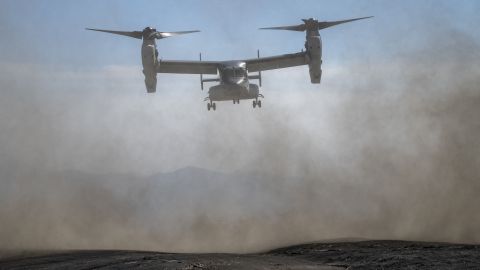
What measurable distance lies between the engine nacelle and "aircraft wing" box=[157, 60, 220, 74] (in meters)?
6.88

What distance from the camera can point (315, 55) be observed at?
29.8 m

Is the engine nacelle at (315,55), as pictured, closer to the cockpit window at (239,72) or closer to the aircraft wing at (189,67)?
the cockpit window at (239,72)

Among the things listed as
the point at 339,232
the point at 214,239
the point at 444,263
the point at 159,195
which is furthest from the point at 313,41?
the point at 159,195

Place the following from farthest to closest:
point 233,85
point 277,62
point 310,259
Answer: point 277,62, point 233,85, point 310,259

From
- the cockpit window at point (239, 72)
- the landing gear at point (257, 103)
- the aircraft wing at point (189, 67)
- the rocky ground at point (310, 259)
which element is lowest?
the rocky ground at point (310, 259)

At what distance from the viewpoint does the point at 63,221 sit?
30.4m

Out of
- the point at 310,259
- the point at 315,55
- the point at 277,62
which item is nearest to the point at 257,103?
the point at 277,62

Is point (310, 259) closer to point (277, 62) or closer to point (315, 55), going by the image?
point (315, 55)

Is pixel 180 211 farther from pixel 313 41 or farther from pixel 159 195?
pixel 313 41

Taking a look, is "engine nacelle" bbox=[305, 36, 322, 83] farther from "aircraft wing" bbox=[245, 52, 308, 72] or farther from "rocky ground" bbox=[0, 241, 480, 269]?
"rocky ground" bbox=[0, 241, 480, 269]

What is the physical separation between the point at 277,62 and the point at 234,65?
3.14 metres

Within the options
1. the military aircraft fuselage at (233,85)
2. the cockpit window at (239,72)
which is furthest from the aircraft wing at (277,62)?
the cockpit window at (239,72)

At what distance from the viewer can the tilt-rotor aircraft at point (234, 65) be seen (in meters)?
28.9

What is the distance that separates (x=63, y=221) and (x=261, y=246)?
12536 mm
